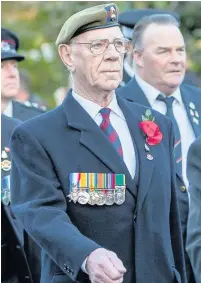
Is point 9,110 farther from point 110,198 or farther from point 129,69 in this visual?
point 110,198

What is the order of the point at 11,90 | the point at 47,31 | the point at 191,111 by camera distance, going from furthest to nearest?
the point at 47,31
the point at 11,90
the point at 191,111

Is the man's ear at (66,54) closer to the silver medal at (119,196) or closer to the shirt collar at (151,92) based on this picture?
the silver medal at (119,196)

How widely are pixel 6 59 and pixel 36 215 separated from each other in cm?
407

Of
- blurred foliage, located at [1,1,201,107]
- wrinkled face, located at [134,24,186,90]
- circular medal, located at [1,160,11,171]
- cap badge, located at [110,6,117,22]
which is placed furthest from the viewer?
blurred foliage, located at [1,1,201,107]

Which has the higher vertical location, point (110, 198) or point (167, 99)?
point (167, 99)

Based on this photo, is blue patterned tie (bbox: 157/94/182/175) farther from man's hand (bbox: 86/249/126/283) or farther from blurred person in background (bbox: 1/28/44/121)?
man's hand (bbox: 86/249/126/283)

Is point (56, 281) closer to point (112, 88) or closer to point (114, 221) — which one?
point (114, 221)

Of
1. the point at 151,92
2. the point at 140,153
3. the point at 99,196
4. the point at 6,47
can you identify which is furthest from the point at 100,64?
the point at 6,47

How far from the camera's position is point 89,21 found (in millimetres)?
6062

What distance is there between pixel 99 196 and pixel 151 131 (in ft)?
1.38

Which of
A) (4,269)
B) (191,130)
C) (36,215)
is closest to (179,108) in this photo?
(191,130)

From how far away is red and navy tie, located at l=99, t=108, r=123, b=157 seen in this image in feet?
19.7

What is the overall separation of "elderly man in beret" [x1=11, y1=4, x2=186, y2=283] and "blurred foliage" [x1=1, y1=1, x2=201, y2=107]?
41.3ft

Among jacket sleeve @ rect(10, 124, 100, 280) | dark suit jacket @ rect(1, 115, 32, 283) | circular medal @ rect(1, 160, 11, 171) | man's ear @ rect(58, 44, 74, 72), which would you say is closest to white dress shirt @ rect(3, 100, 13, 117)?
dark suit jacket @ rect(1, 115, 32, 283)
